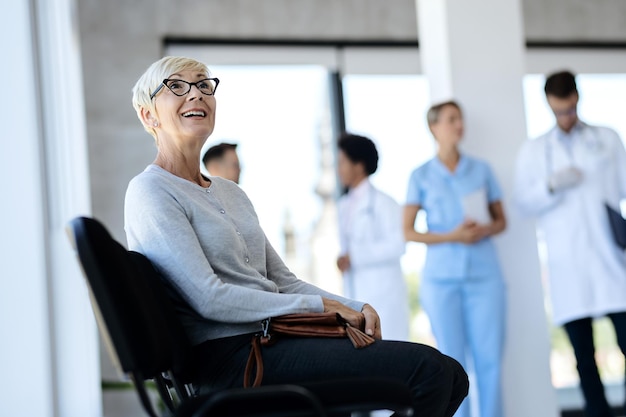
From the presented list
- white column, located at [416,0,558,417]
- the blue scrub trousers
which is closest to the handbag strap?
the blue scrub trousers

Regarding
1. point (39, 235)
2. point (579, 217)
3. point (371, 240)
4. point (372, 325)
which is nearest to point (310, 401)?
point (372, 325)

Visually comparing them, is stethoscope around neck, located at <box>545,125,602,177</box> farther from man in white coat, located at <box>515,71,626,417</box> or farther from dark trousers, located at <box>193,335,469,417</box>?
dark trousers, located at <box>193,335,469,417</box>

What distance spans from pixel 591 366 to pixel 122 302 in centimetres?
279

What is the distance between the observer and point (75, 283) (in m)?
3.56

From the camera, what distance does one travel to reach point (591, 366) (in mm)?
3945

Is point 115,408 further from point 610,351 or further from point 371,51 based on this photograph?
point 610,351

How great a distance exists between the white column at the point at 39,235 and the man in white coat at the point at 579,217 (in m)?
2.07

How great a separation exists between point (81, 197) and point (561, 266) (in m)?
2.15

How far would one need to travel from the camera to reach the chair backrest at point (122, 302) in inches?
65.4

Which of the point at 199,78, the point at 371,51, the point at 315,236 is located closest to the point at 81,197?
the point at 199,78

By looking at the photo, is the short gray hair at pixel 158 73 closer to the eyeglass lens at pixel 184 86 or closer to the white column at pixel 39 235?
the eyeglass lens at pixel 184 86

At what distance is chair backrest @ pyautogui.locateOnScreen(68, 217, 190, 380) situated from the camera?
→ 166cm

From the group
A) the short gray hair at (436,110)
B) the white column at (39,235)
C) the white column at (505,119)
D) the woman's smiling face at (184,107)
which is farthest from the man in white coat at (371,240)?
the woman's smiling face at (184,107)

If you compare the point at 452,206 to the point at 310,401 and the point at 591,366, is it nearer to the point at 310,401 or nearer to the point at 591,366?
the point at 591,366
